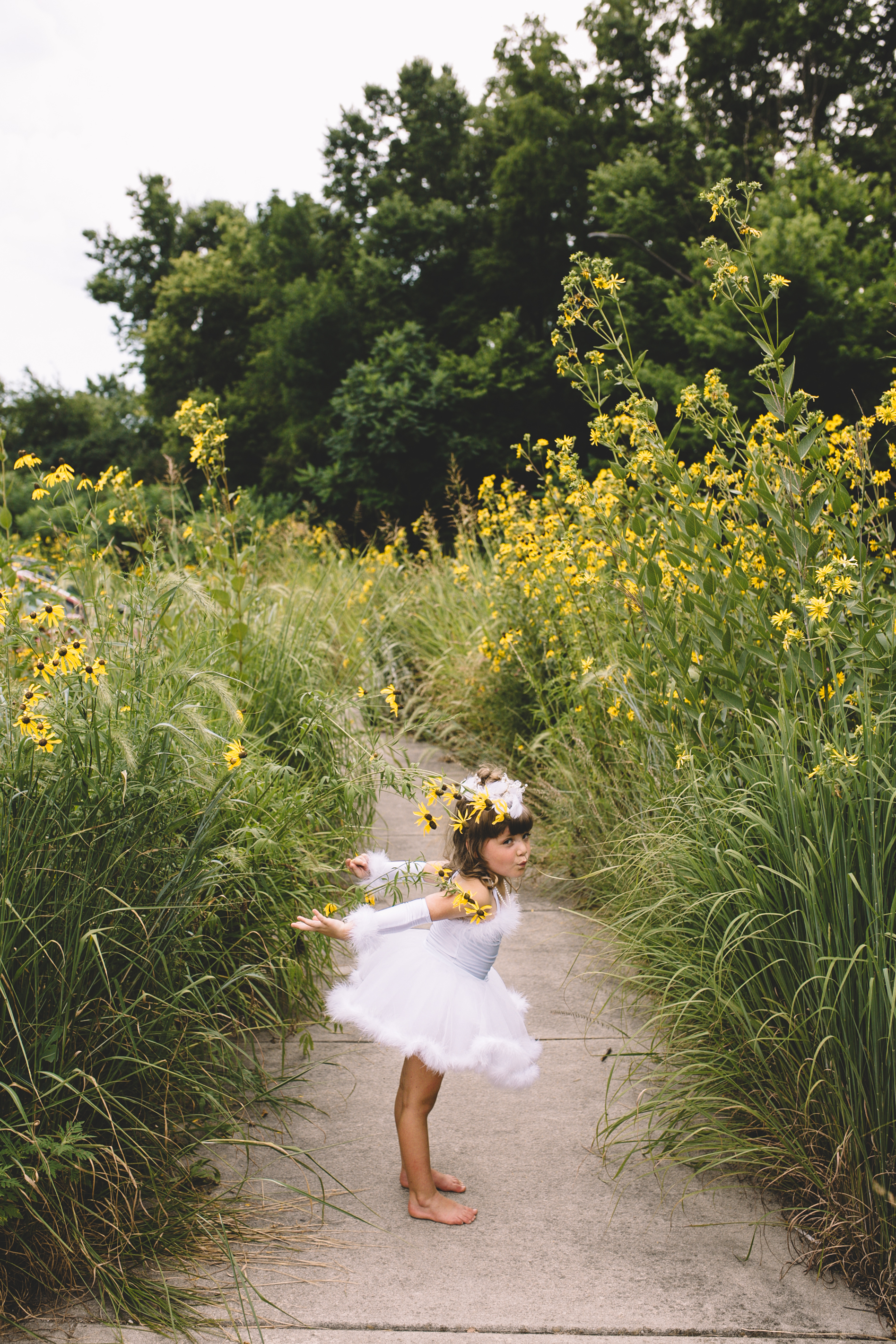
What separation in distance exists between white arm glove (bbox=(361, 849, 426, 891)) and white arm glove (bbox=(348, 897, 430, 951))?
96 mm

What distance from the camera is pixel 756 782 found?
2.41 metres

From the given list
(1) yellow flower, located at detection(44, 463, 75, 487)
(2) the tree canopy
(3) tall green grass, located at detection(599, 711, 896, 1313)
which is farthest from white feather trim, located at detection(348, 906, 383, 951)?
(2) the tree canopy

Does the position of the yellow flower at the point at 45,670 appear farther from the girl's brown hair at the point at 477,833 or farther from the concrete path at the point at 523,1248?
the concrete path at the point at 523,1248

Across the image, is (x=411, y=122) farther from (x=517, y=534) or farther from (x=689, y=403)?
(x=689, y=403)

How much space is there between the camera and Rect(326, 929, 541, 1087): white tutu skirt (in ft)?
7.12

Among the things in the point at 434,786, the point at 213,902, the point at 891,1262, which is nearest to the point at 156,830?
the point at 213,902

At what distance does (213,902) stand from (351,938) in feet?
1.69

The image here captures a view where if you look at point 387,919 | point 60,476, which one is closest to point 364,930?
point 387,919

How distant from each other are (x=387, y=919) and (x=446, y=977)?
0.20 meters

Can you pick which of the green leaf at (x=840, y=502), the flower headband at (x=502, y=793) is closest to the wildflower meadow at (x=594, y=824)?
the green leaf at (x=840, y=502)

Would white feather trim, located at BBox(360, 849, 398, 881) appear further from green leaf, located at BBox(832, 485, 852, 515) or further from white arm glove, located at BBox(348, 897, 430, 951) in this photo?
green leaf, located at BBox(832, 485, 852, 515)

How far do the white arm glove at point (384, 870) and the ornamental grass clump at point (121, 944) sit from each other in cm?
33

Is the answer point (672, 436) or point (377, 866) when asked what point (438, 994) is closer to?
point (377, 866)

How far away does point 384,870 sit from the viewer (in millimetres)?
2408
